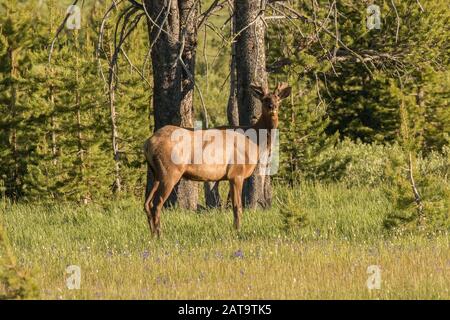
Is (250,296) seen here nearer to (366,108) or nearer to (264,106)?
(264,106)

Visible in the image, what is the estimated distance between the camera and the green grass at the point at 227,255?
9.34 metres

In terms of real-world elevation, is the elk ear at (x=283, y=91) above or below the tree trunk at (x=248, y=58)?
below

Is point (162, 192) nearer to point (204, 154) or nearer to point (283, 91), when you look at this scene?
point (204, 154)

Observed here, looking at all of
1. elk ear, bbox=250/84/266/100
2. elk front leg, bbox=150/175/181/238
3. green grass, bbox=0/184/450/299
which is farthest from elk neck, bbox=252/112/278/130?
elk front leg, bbox=150/175/181/238

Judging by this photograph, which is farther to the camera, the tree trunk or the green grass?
the tree trunk

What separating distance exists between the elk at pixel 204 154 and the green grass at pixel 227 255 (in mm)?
567

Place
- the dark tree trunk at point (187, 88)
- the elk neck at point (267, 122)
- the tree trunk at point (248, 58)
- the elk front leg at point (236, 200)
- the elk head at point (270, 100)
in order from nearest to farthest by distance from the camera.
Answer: the elk front leg at point (236, 200)
the elk head at point (270, 100)
the elk neck at point (267, 122)
the tree trunk at point (248, 58)
the dark tree trunk at point (187, 88)

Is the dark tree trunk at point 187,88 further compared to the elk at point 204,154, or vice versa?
the dark tree trunk at point 187,88

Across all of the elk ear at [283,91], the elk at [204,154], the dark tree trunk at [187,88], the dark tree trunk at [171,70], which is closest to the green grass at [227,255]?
the elk at [204,154]

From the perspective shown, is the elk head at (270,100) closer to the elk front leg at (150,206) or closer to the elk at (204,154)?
the elk at (204,154)

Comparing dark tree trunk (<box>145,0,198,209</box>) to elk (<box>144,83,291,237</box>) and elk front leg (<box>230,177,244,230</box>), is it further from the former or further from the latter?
elk front leg (<box>230,177,244,230</box>)

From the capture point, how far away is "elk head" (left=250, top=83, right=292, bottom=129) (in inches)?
555

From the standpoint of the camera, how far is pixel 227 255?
37.7 feet

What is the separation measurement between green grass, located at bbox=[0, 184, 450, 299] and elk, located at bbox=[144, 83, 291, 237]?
22.3 inches
